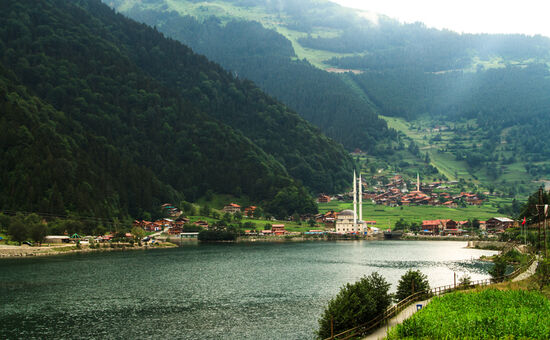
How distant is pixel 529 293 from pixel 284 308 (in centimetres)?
2537

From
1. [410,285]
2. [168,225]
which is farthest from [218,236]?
[410,285]

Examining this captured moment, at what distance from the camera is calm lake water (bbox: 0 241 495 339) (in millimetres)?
52500

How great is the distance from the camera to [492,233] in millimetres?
186750

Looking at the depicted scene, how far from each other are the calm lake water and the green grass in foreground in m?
13.3

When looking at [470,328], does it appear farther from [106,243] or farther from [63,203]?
[63,203]

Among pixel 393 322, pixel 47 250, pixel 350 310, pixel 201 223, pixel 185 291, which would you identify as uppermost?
pixel 201 223

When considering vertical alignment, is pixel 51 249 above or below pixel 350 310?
below

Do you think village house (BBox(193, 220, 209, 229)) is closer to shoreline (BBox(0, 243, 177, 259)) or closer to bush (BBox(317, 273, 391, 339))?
shoreline (BBox(0, 243, 177, 259))

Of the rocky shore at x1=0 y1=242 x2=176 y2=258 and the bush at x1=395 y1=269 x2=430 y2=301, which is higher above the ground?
the bush at x1=395 y1=269 x2=430 y2=301

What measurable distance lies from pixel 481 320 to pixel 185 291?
Answer: 4661cm

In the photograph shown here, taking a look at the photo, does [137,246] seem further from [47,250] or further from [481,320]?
[481,320]

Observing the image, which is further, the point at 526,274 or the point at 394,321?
the point at 526,274

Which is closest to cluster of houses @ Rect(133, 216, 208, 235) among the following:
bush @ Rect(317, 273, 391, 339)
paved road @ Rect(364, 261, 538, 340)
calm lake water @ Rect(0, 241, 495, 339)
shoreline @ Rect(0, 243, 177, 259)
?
shoreline @ Rect(0, 243, 177, 259)

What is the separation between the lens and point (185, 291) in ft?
247
